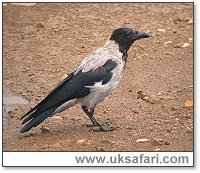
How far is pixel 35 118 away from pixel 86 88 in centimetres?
61

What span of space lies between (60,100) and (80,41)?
121 inches

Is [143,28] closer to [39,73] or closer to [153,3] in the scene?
[153,3]

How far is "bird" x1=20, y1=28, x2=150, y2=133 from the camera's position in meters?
6.17

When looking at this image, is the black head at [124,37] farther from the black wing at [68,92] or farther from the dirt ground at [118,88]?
the dirt ground at [118,88]

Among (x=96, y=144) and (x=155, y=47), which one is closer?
(x=96, y=144)

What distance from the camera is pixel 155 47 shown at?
29.1 ft

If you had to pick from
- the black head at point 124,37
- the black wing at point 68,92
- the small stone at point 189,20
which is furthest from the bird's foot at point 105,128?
the small stone at point 189,20

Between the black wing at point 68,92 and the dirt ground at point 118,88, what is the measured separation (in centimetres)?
25

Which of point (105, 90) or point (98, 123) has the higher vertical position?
point (105, 90)

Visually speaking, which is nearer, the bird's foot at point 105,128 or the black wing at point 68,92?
the black wing at point 68,92

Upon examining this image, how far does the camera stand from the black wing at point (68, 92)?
6.16 metres

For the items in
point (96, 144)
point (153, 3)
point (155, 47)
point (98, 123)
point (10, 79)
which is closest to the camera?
point (96, 144)

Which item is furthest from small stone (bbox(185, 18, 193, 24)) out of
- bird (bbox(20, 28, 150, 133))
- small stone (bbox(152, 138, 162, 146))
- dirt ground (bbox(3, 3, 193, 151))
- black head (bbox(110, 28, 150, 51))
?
small stone (bbox(152, 138, 162, 146))

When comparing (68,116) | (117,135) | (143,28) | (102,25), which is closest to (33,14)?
(102,25)
